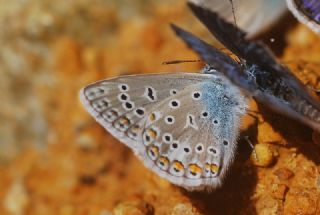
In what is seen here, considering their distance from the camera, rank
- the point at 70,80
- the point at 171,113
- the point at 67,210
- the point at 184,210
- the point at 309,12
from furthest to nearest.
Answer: the point at 70,80
the point at 67,210
the point at 309,12
the point at 184,210
the point at 171,113

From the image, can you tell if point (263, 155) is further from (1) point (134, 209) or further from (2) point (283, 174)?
(1) point (134, 209)

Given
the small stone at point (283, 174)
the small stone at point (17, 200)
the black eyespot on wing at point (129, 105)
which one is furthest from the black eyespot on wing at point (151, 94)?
the small stone at point (17, 200)

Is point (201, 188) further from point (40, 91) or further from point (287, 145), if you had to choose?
point (40, 91)

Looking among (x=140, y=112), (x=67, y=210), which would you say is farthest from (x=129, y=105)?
(x=67, y=210)

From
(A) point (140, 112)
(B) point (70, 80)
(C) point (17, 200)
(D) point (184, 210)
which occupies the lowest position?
(C) point (17, 200)

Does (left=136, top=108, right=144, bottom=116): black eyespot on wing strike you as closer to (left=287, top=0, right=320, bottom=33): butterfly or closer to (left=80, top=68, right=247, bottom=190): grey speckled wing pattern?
(left=80, top=68, right=247, bottom=190): grey speckled wing pattern

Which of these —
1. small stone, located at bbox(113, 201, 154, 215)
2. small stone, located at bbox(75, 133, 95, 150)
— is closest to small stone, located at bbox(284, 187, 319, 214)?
small stone, located at bbox(113, 201, 154, 215)
